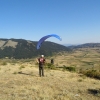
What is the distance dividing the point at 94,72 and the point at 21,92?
10264 millimetres

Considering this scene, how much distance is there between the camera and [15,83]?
15.8 m

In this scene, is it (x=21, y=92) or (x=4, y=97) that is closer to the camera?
(x=4, y=97)

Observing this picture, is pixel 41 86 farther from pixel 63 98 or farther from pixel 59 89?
pixel 63 98

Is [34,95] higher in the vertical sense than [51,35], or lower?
lower

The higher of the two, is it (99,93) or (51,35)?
(51,35)

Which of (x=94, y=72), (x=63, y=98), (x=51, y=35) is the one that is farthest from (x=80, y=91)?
(x=51, y=35)

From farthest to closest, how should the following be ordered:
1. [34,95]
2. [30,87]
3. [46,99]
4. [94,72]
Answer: [94,72] → [30,87] → [34,95] → [46,99]

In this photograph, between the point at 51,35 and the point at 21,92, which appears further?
the point at 51,35

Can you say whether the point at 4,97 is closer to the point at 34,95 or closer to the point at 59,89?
the point at 34,95

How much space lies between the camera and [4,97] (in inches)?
469

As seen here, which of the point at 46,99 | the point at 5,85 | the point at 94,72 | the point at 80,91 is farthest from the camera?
the point at 94,72

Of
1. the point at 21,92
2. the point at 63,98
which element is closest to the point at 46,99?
the point at 63,98

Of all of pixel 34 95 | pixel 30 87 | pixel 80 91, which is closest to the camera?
pixel 34 95

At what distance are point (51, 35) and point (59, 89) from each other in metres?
9.07
